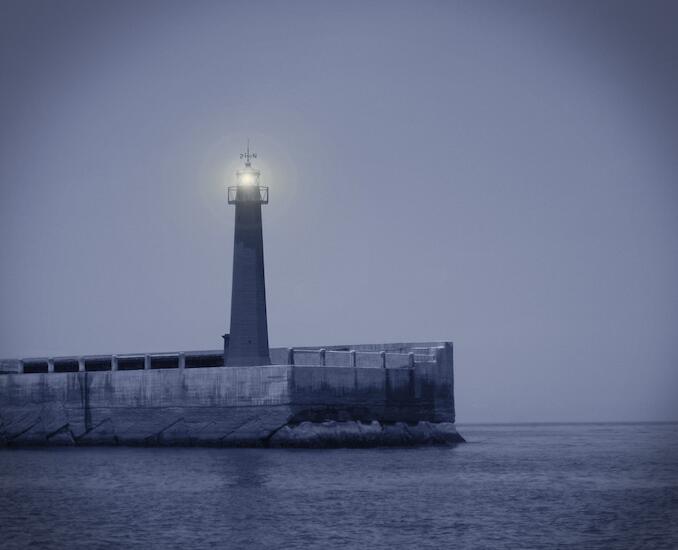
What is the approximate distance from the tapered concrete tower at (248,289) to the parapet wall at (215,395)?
115cm

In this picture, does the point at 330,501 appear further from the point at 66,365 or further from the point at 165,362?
the point at 66,365

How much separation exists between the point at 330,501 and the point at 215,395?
19977 millimetres

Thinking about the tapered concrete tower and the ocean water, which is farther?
the tapered concrete tower

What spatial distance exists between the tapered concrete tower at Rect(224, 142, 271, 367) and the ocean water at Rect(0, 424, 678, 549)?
464 centimetres

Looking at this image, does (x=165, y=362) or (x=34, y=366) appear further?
(x=34, y=366)

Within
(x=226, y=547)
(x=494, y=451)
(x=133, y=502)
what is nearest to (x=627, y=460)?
(x=494, y=451)

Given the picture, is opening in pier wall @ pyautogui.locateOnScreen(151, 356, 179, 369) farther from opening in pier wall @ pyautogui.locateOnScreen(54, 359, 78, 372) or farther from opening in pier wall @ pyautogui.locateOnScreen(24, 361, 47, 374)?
opening in pier wall @ pyautogui.locateOnScreen(24, 361, 47, 374)

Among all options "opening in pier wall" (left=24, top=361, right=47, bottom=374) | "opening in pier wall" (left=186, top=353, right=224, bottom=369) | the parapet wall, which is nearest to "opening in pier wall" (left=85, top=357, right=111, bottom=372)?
the parapet wall

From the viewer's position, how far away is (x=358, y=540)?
28.3m

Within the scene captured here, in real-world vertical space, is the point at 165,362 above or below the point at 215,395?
above

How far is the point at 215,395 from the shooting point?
178ft

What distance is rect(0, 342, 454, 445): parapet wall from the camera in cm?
5278

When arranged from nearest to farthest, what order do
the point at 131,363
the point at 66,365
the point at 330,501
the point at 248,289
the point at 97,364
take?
1. the point at 330,501
2. the point at 248,289
3. the point at 131,363
4. the point at 97,364
5. the point at 66,365

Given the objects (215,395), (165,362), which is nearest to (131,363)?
(165,362)
